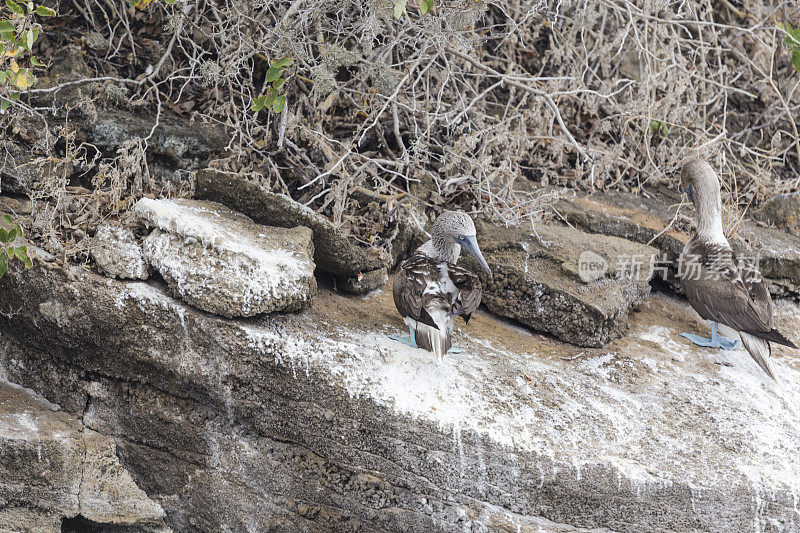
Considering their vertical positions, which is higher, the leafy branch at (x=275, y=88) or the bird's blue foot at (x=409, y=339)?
the leafy branch at (x=275, y=88)

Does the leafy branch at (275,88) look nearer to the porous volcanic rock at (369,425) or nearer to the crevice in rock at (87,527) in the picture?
the porous volcanic rock at (369,425)

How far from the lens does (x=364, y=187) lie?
530cm

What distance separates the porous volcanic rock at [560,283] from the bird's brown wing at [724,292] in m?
0.30

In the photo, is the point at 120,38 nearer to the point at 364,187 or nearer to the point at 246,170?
the point at 246,170

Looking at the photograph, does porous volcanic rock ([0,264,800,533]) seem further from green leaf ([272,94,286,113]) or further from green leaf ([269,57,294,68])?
green leaf ([269,57,294,68])

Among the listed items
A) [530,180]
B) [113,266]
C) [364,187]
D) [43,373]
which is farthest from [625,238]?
[43,373]

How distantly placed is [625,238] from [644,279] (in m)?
0.56

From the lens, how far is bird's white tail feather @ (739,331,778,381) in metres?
4.48

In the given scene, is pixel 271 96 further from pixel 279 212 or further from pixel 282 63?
pixel 279 212

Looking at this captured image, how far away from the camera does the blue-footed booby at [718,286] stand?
4504mm

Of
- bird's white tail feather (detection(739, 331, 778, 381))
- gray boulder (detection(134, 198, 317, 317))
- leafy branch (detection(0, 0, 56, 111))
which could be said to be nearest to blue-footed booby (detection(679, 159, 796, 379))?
bird's white tail feather (detection(739, 331, 778, 381))
